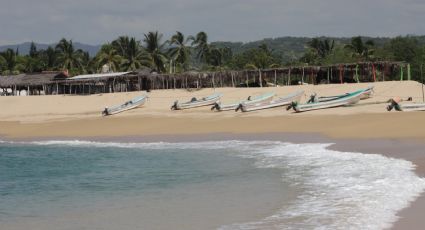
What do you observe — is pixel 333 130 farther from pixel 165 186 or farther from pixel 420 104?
pixel 165 186

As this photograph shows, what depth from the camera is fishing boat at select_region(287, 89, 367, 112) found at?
32531 millimetres

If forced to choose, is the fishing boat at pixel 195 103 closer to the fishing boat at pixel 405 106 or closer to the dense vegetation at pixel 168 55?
the fishing boat at pixel 405 106

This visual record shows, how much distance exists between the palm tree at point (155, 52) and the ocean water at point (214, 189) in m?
45.7

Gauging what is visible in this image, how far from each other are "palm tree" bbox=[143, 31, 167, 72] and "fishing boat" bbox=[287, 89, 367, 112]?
1444 inches

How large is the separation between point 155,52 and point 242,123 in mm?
39946

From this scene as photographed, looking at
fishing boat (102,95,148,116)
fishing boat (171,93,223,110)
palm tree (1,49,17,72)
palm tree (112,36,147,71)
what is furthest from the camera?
palm tree (1,49,17,72)

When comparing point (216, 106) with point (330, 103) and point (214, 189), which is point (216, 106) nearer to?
point (330, 103)

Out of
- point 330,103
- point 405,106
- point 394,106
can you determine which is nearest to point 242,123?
point 330,103

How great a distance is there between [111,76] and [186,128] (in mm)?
25807

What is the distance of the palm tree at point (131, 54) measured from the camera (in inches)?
2645

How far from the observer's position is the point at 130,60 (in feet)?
221

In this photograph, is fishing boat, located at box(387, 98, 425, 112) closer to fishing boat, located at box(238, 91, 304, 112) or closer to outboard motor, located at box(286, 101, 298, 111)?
outboard motor, located at box(286, 101, 298, 111)

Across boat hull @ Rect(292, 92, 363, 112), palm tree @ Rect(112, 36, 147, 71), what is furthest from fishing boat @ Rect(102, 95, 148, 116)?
palm tree @ Rect(112, 36, 147, 71)

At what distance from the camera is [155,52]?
69.5 metres
